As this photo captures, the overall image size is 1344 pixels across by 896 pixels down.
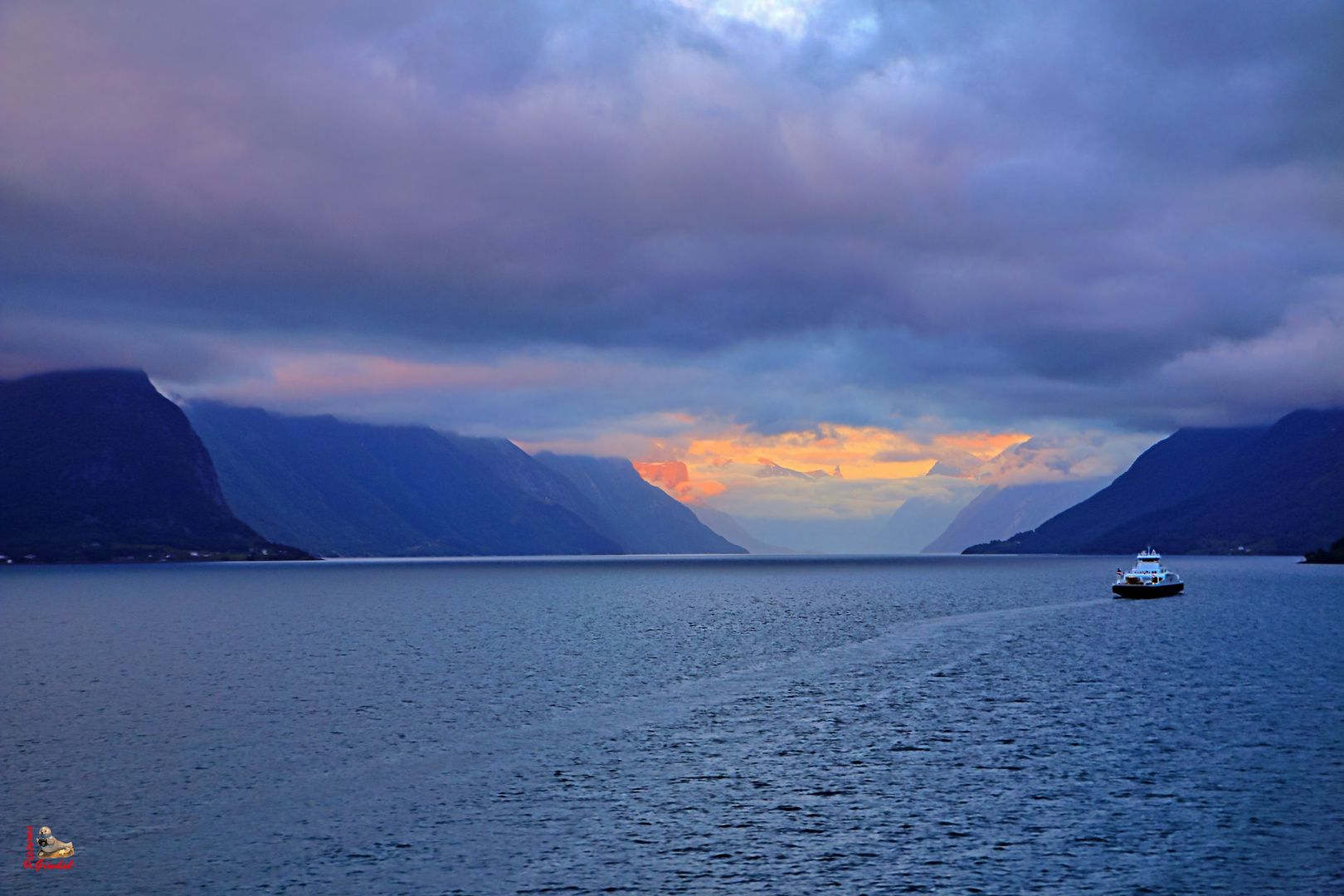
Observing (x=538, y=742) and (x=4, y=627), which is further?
(x=4, y=627)

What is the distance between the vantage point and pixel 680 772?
59.4 metres

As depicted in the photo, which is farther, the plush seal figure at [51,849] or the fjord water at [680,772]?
the fjord water at [680,772]

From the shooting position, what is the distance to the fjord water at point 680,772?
138 feet

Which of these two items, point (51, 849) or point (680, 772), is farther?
point (680, 772)

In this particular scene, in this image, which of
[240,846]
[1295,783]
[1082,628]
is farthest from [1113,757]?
[1082,628]

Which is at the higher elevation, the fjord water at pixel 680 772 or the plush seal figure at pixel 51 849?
the plush seal figure at pixel 51 849

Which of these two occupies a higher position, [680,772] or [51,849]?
[51,849]

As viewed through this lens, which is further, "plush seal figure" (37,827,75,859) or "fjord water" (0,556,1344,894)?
"fjord water" (0,556,1344,894)

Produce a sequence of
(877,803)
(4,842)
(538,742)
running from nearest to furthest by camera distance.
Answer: (4,842) → (877,803) → (538,742)

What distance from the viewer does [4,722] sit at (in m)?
74.6

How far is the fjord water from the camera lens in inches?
1658

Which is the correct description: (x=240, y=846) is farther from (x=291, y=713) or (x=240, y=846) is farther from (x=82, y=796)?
(x=291, y=713)

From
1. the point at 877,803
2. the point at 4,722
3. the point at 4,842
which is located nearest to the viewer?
the point at 4,842

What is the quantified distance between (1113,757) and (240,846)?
4943cm
